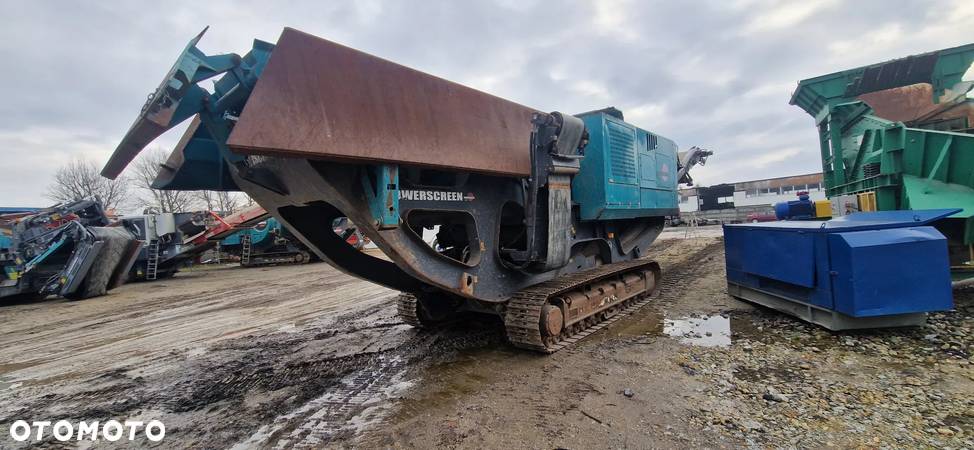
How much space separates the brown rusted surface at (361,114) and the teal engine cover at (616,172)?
1.68 metres

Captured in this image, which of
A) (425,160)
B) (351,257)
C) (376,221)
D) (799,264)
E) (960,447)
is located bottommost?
(960,447)

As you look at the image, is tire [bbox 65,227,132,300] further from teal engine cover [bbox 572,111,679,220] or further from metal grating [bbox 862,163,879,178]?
metal grating [bbox 862,163,879,178]

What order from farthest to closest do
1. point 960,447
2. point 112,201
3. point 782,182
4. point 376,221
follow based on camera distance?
1. point 782,182
2. point 112,201
3. point 376,221
4. point 960,447

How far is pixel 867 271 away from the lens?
409 centimetres

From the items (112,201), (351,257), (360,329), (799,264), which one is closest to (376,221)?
(351,257)

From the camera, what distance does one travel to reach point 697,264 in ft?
33.7

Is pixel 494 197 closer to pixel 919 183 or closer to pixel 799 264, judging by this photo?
pixel 799 264

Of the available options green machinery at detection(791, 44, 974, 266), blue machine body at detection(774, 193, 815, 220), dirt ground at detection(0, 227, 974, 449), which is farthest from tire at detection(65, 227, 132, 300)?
green machinery at detection(791, 44, 974, 266)

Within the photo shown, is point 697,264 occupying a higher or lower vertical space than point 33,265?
lower

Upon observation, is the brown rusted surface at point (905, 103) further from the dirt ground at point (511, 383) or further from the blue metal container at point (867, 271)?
the dirt ground at point (511, 383)

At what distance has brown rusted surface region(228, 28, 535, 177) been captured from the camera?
2.36 metres

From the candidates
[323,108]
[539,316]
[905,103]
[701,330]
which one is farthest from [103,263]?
[905,103]

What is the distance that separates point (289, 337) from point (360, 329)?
2.92ft

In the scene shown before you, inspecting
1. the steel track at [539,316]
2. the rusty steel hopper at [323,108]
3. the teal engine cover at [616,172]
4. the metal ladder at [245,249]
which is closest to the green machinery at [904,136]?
the teal engine cover at [616,172]
